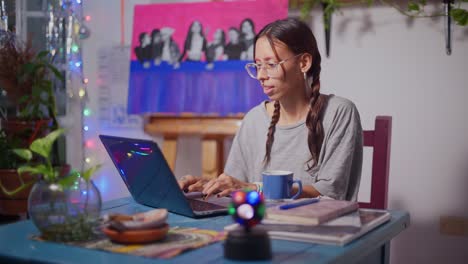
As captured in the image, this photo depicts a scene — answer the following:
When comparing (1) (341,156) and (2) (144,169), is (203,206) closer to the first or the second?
(2) (144,169)

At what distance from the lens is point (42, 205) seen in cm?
124

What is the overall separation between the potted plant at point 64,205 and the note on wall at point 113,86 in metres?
2.33

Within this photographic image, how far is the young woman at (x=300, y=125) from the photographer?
195cm

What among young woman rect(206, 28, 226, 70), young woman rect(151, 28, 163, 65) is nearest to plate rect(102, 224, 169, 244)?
young woman rect(206, 28, 226, 70)

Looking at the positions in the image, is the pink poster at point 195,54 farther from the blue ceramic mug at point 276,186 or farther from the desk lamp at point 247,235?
the desk lamp at point 247,235

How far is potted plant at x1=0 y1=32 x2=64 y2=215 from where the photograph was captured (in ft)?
10.6

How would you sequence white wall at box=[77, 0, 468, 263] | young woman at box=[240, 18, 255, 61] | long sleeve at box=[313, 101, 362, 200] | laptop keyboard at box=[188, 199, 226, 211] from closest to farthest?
laptop keyboard at box=[188, 199, 226, 211] → long sleeve at box=[313, 101, 362, 200] → white wall at box=[77, 0, 468, 263] → young woman at box=[240, 18, 255, 61]

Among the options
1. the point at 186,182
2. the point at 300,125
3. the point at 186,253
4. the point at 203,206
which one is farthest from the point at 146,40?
the point at 186,253

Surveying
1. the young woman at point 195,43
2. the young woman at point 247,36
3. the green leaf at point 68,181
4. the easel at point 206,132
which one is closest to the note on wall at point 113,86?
the easel at point 206,132

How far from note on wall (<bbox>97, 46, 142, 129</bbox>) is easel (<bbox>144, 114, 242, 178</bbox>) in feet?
1.20

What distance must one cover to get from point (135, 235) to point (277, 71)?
95 centimetres

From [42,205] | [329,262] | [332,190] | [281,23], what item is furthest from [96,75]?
[329,262]

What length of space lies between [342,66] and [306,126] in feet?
3.42

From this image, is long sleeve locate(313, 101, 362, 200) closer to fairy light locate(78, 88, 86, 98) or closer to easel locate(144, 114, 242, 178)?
easel locate(144, 114, 242, 178)
